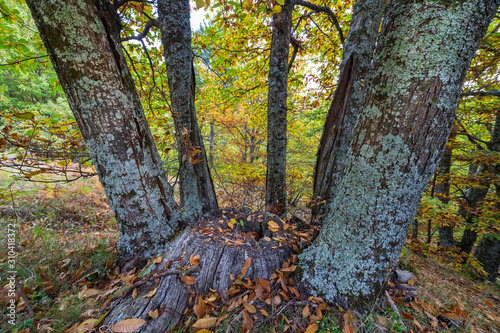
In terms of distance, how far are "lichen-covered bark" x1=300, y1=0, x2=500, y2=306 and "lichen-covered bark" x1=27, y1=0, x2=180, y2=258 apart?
1768 millimetres

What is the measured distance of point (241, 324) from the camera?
52.8 inches

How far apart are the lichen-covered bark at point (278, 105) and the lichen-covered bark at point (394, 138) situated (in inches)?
59.5

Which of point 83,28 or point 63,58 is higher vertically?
point 83,28

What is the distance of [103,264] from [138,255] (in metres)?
0.39

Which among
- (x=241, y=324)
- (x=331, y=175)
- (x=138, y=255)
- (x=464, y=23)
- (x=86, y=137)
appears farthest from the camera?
(x=331, y=175)

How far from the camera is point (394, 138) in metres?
1.12

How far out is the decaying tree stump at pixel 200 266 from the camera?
1368 mm

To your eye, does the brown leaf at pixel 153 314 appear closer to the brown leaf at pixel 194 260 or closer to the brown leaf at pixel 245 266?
the brown leaf at pixel 194 260

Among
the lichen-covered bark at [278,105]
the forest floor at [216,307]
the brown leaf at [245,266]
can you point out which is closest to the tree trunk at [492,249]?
the forest floor at [216,307]

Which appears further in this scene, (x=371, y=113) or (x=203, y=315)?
(x=203, y=315)

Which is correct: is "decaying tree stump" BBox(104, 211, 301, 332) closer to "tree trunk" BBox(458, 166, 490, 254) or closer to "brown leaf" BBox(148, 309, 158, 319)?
"brown leaf" BBox(148, 309, 158, 319)

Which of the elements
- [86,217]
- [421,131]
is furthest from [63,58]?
[86,217]

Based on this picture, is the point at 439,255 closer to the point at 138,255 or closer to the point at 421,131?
the point at 421,131

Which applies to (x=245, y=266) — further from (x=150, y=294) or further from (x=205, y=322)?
(x=150, y=294)
